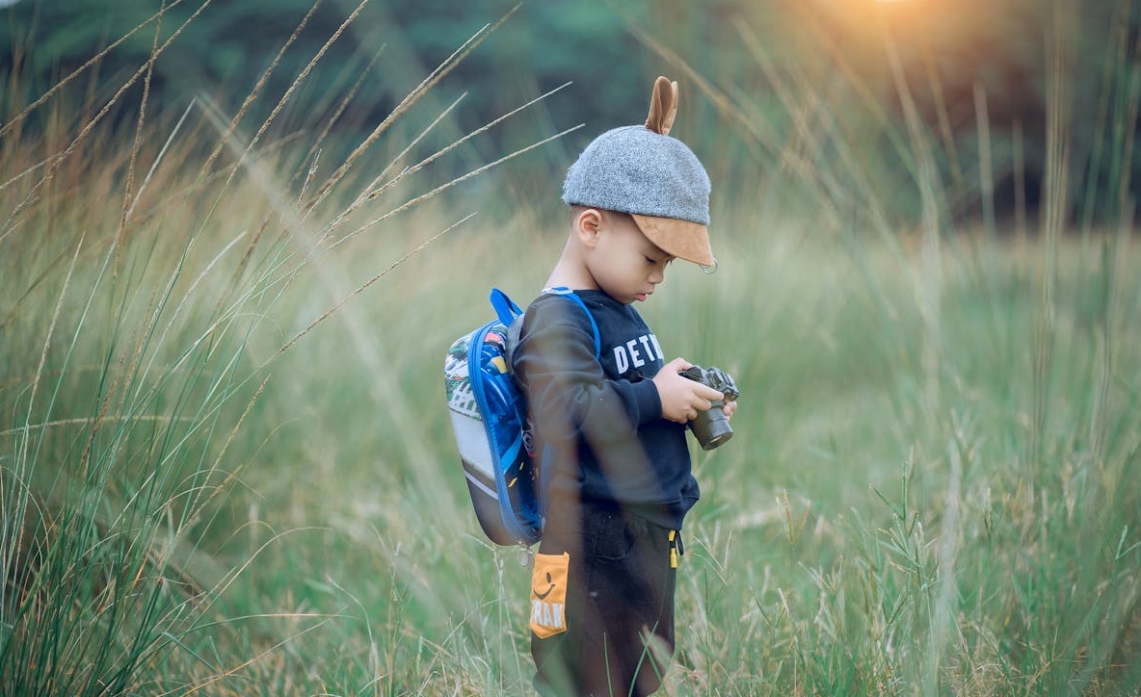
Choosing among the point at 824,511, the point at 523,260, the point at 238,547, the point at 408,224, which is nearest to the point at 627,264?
the point at 824,511

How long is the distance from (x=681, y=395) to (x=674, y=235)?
Answer: 247 mm

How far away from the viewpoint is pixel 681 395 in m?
1.52

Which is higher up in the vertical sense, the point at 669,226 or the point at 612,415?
the point at 669,226

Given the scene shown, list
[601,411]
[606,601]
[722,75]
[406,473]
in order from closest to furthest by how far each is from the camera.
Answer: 1. [601,411]
2. [606,601]
3. [722,75]
4. [406,473]

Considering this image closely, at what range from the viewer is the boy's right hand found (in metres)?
1.53

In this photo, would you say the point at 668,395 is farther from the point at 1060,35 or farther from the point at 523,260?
the point at 523,260

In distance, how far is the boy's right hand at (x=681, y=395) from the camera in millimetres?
1526

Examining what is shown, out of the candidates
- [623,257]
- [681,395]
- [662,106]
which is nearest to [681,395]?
[681,395]

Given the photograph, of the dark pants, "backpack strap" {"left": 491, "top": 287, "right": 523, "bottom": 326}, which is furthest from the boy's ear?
the dark pants

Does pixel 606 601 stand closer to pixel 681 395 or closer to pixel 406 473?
pixel 681 395

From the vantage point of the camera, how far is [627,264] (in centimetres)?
159

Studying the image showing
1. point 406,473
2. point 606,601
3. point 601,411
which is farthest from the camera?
point 406,473

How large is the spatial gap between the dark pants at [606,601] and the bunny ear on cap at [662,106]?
0.61 meters

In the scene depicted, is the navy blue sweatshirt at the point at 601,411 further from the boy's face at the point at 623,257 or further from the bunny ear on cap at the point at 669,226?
the bunny ear on cap at the point at 669,226
